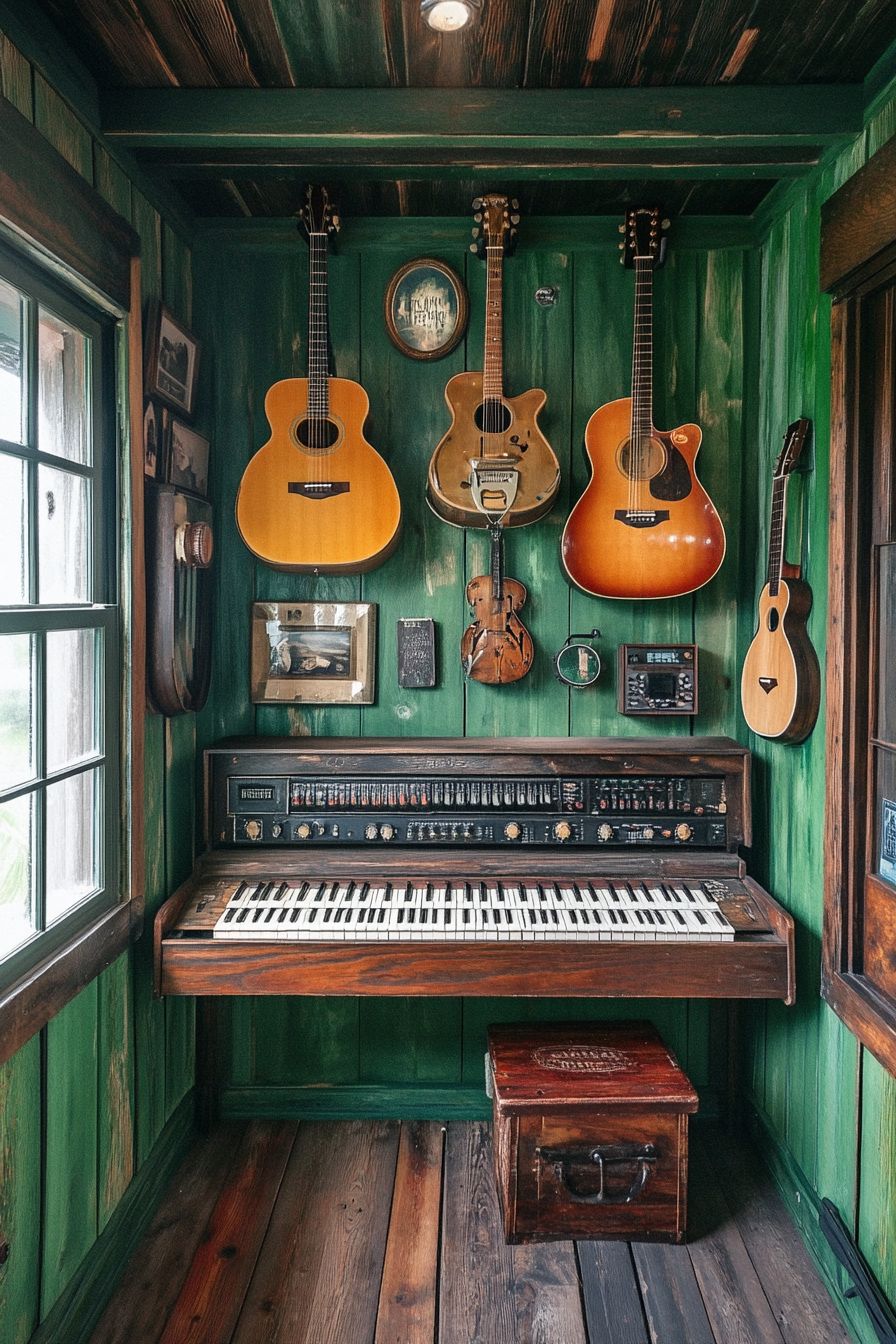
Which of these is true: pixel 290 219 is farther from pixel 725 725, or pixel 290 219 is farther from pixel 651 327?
pixel 725 725

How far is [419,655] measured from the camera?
8.22 feet

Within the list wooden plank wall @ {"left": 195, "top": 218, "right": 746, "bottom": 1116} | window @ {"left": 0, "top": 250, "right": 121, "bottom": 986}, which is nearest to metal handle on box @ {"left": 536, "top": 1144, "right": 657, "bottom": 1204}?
wooden plank wall @ {"left": 195, "top": 218, "right": 746, "bottom": 1116}

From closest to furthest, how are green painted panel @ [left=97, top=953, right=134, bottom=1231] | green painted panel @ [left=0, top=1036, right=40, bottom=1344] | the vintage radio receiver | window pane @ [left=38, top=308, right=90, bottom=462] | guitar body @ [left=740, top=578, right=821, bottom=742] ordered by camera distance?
green painted panel @ [left=0, top=1036, right=40, bottom=1344], window pane @ [left=38, top=308, right=90, bottom=462], green painted panel @ [left=97, top=953, right=134, bottom=1231], guitar body @ [left=740, top=578, right=821, bottom=742], the vintage radio receiver

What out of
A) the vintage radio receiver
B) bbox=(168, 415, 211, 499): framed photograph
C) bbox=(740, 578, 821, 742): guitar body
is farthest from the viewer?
the vintage radio receiver

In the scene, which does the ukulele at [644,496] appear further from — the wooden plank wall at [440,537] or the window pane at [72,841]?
the window pane at [72,841]

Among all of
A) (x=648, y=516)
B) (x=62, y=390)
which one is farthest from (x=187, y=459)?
(x=648, y=516)

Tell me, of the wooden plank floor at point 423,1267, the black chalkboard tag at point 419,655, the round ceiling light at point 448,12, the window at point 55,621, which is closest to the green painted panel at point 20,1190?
the window at point 55,621

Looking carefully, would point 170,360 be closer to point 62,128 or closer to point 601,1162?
point 62,128

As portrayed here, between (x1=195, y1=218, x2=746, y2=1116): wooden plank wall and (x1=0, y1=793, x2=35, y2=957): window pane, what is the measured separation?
88 cm

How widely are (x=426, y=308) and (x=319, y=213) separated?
40 centimetres

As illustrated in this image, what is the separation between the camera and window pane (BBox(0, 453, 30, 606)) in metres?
1.57

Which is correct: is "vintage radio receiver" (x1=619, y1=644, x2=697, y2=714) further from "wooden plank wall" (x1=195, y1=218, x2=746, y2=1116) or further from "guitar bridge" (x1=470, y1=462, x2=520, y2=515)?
"guitar bridge" (x1=470, y1=462, x2=520, y2=515)

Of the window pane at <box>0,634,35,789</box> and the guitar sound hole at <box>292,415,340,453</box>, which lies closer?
the window pane at <box>0,634,35,789</box>

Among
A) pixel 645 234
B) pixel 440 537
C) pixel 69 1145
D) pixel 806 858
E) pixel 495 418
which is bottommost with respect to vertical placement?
pixel 69 1145
